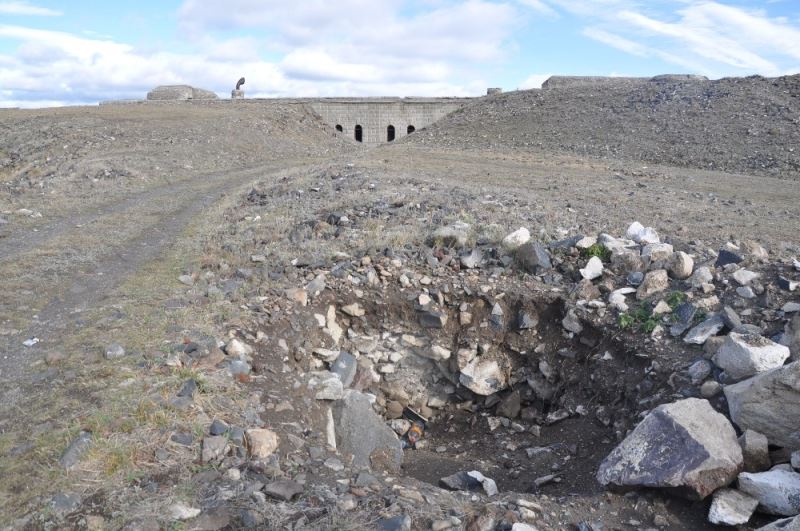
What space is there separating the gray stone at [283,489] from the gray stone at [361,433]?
849 millimetres

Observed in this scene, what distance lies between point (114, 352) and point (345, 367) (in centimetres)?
168

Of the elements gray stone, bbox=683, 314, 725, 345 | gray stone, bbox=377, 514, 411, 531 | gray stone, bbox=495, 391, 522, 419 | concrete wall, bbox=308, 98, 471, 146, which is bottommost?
gray stone, bbox=495, 391, 522, 419

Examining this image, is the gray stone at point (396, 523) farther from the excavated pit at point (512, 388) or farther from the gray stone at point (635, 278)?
the gray stone at point (635, 278)

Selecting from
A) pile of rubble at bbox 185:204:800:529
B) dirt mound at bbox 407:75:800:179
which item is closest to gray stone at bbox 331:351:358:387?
pile of rubble at bbox 185:204:800:529

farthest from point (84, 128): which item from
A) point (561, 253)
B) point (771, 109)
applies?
point (771, 109)

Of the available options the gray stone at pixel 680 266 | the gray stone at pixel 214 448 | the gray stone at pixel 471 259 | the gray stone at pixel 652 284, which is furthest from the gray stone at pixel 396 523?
the gray stone at pixel 680 266

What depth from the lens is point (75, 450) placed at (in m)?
3.11

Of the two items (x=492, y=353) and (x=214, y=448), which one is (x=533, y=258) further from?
(x=214, y=448)

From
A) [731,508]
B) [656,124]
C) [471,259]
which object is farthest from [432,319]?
[656,124]

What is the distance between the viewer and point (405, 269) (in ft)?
18.6

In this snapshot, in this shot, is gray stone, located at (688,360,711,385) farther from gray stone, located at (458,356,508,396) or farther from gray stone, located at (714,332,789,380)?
gray stone, located at (458,356,508,396)

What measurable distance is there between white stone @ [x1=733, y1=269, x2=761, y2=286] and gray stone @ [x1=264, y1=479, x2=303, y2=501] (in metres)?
3.87

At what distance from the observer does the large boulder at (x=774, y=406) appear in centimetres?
314

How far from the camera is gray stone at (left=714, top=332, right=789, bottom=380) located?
364 cm
